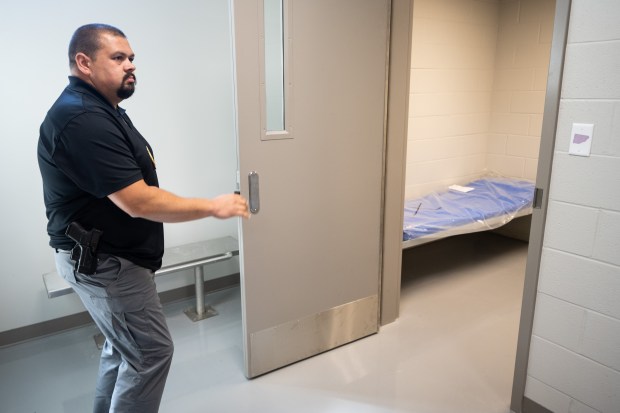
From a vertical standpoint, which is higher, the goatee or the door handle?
the goatee

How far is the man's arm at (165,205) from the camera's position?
56.3 inches

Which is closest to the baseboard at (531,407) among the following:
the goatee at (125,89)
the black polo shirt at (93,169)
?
the black polo shirt at (93,169)

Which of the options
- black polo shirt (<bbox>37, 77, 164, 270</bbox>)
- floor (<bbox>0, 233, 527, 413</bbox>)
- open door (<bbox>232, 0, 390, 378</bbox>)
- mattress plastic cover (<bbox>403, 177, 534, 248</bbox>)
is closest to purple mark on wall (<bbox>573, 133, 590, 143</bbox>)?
open door (<bbox>232, 0, 390, 378</bbox>)

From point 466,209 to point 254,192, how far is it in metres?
2.05

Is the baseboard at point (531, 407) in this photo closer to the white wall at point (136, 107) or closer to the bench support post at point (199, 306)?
the bench support post at point (199, 306)

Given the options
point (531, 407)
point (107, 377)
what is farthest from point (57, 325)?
point (531, 407)

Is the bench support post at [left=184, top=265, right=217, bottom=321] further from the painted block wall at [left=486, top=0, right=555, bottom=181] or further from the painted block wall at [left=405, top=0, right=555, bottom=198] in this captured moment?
the painted block wall at [left=486, top=0, right=555, bottom=181]

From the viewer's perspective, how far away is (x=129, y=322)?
1614mm

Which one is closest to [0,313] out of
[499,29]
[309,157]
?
[309,157]

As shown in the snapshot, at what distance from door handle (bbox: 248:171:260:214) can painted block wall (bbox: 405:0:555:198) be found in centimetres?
212

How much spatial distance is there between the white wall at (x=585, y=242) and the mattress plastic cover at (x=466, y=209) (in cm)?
121

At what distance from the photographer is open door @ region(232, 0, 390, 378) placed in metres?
2.04

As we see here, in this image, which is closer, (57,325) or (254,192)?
(254,192)

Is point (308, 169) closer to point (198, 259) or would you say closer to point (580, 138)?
point (198, 259)
